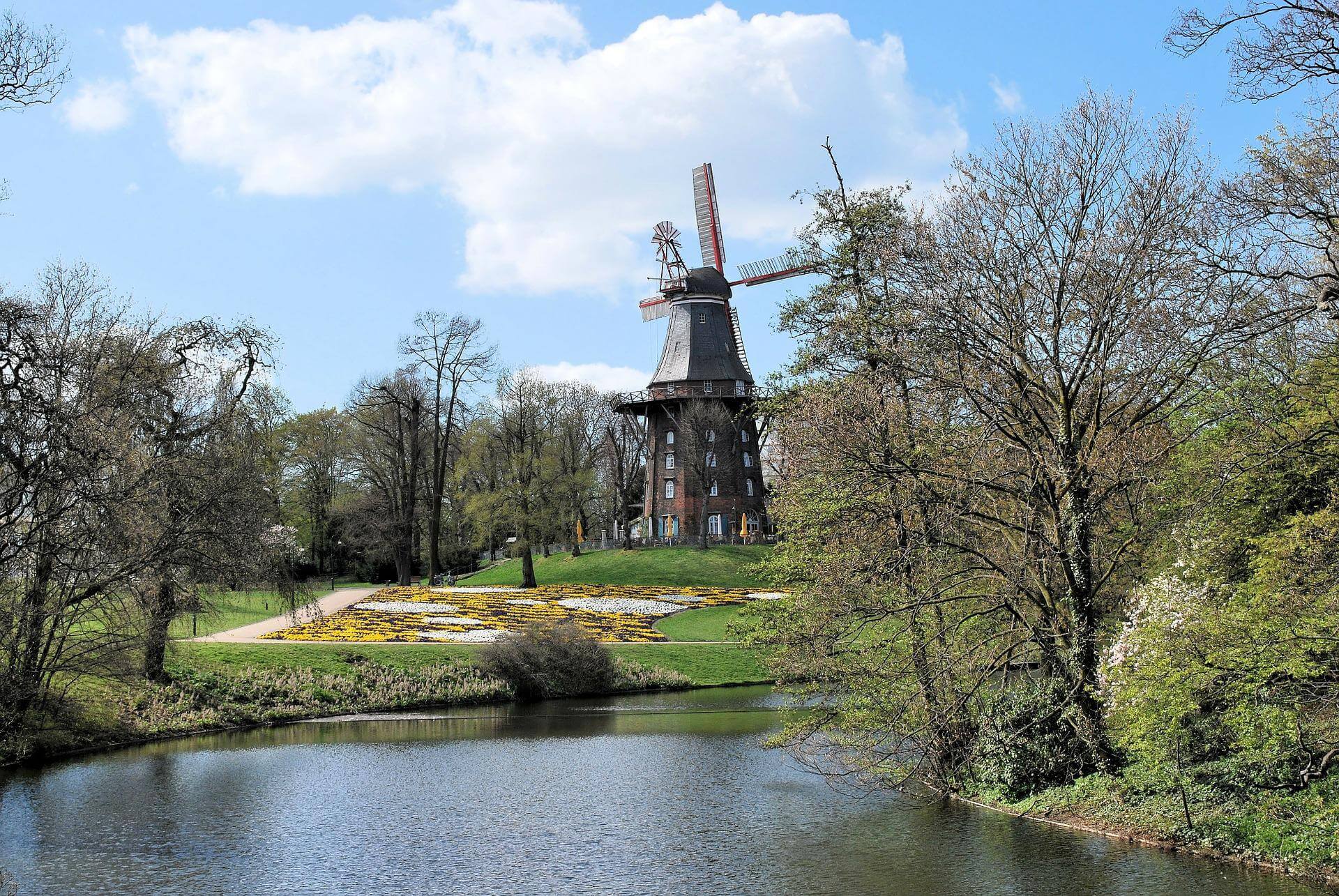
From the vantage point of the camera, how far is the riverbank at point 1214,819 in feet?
38.5

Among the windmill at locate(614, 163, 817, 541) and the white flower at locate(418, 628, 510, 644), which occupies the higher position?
the windmill at locate(614, 163, 817, 541)

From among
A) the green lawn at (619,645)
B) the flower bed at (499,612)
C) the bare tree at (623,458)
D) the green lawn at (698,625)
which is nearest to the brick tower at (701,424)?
the green lawn at (619,645)

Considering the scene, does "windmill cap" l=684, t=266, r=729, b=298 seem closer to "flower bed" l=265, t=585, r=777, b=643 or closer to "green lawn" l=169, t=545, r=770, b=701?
"green lawn" l=169, t=545, r=770, b=701

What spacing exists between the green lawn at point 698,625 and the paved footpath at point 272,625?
41.6 ft

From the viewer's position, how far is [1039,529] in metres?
15.5

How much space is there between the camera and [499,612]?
4341cm

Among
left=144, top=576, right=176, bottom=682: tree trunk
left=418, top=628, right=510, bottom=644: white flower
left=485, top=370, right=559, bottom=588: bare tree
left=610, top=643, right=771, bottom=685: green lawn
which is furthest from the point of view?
left=485, top=370, right=559, bottom=588: bare tree

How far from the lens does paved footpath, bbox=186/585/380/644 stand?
34.0 m

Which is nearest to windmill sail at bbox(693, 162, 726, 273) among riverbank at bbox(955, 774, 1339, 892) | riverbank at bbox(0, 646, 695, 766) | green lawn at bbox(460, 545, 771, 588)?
green lawn at bbox(460, 545, 771, 588)

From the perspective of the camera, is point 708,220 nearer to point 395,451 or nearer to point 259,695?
point 395,451

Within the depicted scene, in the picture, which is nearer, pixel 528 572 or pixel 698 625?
pixel 698 625

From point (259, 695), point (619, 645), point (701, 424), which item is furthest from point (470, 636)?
point (701, 424)

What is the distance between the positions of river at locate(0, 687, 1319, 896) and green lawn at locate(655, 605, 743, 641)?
59.2 feet

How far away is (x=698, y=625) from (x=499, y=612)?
25.2 ft
